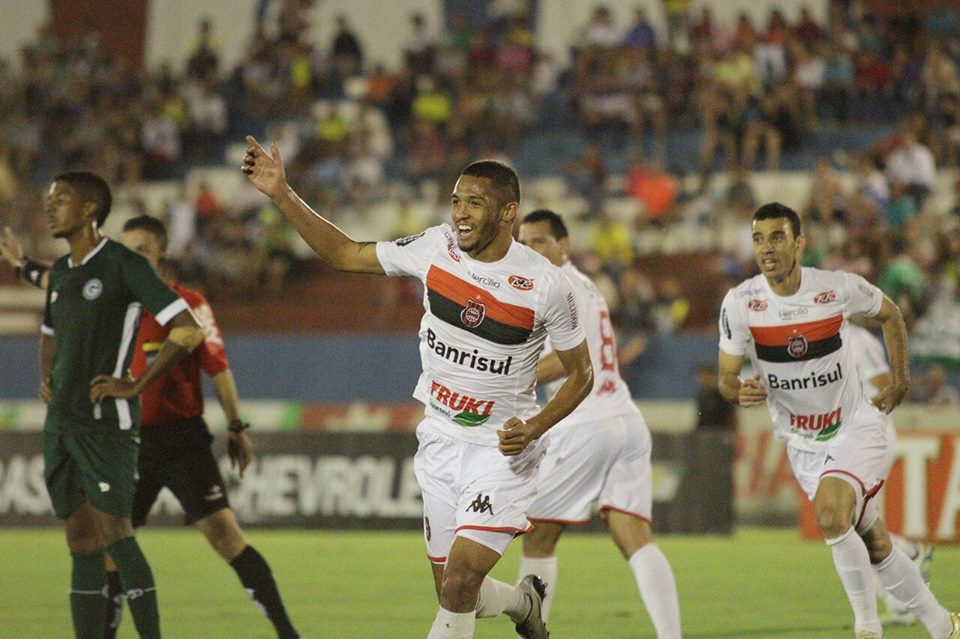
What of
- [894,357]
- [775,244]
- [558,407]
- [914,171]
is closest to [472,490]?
[558,407]

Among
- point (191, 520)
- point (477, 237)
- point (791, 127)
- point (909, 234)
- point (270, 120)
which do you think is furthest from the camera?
point (270, 120)

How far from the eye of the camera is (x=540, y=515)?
29.2ft

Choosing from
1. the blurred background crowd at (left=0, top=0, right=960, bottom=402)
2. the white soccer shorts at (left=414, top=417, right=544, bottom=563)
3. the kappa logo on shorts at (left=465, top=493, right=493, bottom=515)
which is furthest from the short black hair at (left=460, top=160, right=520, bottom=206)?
the blurred background crowd at (left=0, top=0, right=960, bottom=402)

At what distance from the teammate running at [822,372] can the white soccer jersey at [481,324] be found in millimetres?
1816

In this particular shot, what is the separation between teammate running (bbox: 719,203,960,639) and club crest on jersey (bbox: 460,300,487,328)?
6.69 ft

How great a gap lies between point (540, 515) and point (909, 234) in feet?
40.0

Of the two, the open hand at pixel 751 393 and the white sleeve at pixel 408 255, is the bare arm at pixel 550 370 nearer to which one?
the open hand at pixel 751 393

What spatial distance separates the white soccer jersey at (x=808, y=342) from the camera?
28.4 feet

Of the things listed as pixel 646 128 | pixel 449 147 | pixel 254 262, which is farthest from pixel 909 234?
pixel 254 262

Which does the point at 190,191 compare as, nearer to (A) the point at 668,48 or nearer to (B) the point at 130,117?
(B) the point at 130,117

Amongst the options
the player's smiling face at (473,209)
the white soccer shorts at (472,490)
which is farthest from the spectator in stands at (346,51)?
the player's smiling face at (473,209)

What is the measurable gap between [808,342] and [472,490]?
2.56 m

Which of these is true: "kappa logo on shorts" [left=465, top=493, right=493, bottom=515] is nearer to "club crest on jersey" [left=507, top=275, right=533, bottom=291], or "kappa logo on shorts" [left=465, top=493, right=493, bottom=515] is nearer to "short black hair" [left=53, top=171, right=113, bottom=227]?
"club crest on jersey" [left=507, top=275, right=533, bottom=291]

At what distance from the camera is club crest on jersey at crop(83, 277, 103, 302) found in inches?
301
